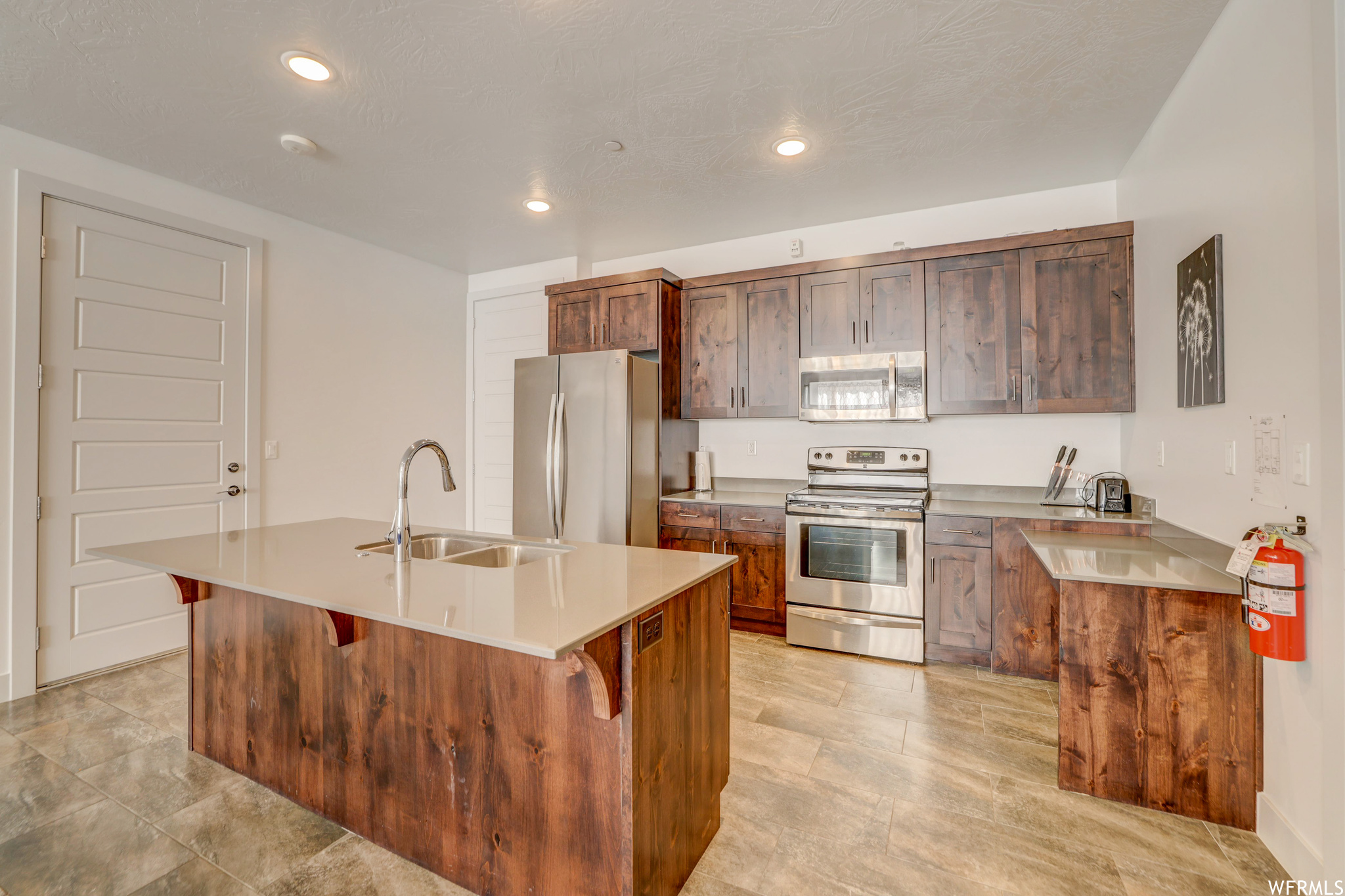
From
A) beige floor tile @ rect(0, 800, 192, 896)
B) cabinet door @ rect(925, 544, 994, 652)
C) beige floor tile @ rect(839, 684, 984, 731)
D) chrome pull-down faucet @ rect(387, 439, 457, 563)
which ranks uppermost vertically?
chrome pull-down faucet @ rect(387, 439, 457, 563)

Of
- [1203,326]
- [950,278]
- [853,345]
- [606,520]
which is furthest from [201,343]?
[1203,326]

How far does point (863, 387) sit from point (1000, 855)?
2.40 metres

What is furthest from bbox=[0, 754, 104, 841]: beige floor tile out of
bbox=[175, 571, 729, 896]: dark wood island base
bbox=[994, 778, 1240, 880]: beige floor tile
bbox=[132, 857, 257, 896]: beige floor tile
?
bbox=[994, 778, 1240, 880]: beige floor tile

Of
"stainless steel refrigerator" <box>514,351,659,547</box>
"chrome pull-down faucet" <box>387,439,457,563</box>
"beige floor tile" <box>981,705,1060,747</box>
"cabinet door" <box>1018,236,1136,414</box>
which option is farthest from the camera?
"stainless steel refrigerator" <box>514,351,659,547</box>

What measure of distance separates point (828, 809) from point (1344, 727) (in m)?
1.30

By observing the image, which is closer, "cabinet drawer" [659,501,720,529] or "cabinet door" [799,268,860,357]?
"cabinet door" [799,268,860,357]

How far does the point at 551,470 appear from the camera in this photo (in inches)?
149

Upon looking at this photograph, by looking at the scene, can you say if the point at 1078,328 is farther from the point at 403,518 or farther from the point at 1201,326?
the point at 403,518

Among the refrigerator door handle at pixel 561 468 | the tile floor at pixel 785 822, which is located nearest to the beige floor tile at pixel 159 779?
the tile floor at pixel 785 822

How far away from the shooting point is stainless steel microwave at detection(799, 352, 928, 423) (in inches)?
131

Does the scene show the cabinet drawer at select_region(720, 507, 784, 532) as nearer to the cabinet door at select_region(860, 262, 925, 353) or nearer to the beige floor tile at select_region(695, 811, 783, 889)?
the cabinet door at select_region(860, 262, 925, 353)

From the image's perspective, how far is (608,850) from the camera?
1.32m

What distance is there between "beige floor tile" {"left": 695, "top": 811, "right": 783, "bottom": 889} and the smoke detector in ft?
11.0

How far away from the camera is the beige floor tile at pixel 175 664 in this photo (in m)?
3.01
